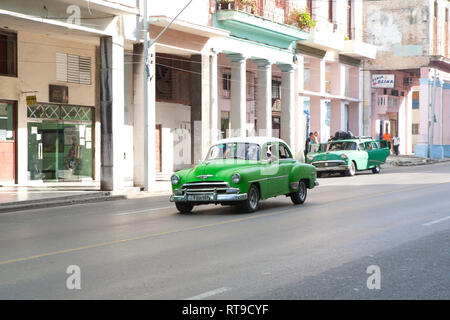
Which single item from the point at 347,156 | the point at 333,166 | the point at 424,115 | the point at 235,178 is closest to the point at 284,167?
the point at 235,178

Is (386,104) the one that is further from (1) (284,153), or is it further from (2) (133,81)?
(1) (284,153)

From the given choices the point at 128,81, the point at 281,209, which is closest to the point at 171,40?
the point at 128,81

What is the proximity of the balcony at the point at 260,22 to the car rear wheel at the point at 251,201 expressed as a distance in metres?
16.1

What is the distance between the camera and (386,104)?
52.4m

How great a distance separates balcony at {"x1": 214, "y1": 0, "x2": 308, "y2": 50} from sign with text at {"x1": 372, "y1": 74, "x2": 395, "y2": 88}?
586 inches

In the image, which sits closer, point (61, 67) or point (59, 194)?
point (59, 194)

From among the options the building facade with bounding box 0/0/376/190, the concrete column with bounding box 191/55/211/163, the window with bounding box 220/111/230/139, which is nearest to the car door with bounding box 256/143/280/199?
the building facade with bounding box 0/0/376/190

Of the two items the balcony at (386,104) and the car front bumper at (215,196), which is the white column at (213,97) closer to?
the car front bumper at (215,196)

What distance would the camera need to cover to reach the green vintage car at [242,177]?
14.5 m

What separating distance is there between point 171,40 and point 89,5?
5.47 m

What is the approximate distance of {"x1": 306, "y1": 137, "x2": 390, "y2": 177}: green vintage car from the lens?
29.8 metres

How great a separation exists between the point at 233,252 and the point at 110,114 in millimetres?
14389

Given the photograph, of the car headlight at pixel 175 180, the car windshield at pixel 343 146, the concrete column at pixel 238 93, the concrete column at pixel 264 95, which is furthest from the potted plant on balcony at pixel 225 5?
A: the car headlight at pixel 175 180
